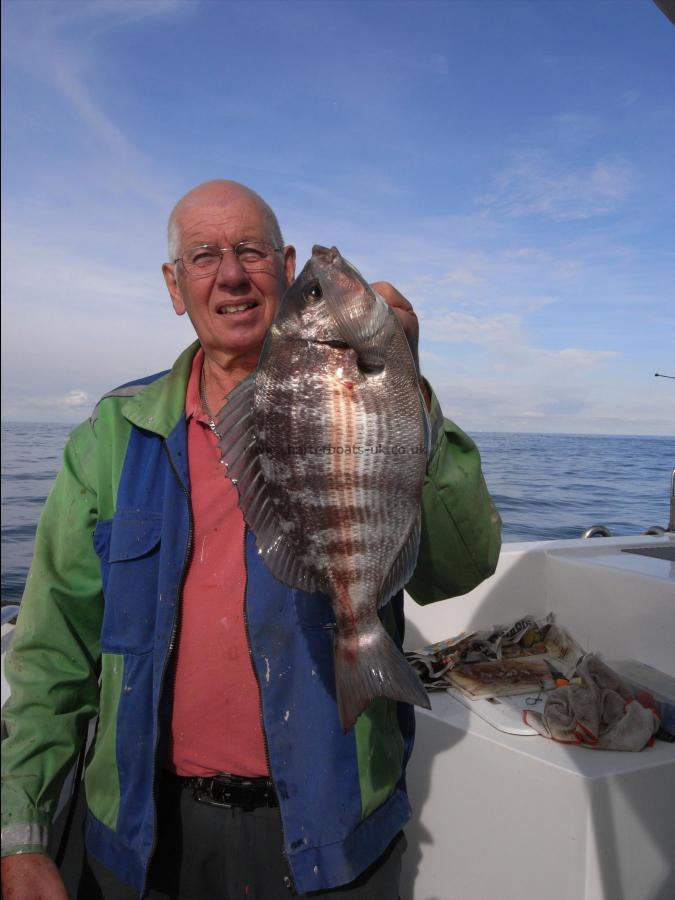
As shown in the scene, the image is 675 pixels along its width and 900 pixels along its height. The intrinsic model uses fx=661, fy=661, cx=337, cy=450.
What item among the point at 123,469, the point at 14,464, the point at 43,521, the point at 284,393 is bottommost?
the point at 14,464

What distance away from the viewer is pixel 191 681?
75.0 inches

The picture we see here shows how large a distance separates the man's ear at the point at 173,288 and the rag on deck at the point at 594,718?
2447 mm

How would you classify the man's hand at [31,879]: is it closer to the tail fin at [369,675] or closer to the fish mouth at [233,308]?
the tail fin at [369,675]

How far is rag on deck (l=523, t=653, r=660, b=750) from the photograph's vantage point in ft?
9.75

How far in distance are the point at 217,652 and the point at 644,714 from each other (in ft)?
7.23

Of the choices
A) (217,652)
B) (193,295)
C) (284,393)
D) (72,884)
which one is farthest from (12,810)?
(193,295)

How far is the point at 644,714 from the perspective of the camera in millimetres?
3053

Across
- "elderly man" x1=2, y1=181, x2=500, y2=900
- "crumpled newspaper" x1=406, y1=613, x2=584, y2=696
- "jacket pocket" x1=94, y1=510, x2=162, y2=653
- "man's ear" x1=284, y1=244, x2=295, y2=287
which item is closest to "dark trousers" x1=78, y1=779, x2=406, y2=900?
"elderly man" x1=2, y1=181, x2=500, y2=900

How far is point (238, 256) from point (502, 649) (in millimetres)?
3081

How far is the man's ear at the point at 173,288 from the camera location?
228 centimetres

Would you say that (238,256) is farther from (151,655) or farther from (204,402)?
(151,655)

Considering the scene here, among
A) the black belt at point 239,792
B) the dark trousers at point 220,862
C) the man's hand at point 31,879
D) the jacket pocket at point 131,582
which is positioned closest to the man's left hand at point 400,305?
the jacket pocket at point 131,582

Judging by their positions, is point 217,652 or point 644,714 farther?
point 644,714

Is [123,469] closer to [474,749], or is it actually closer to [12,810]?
[12,810]
